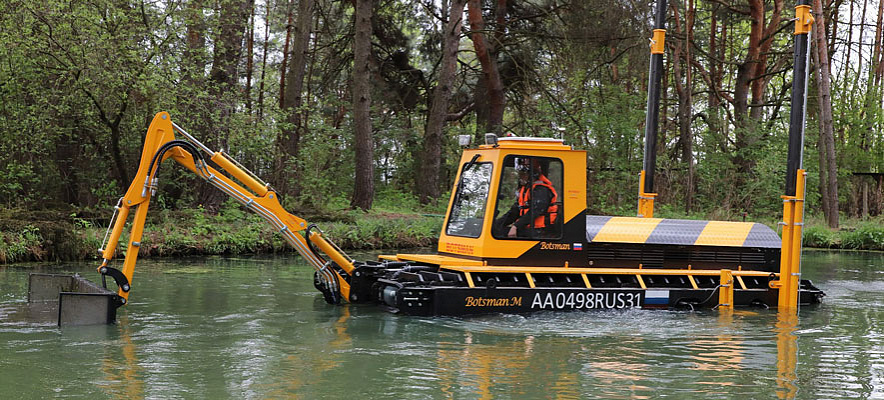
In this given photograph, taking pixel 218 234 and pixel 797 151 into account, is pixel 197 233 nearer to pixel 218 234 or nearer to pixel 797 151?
pixel 218 234

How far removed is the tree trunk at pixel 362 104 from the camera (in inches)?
938

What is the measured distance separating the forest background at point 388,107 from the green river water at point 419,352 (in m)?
7.06

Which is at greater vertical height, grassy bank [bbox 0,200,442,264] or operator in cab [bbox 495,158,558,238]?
operator in cab [bbox 495,158,558,238]

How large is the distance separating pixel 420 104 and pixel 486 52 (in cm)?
439

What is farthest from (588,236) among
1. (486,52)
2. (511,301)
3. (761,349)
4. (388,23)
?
(388,23)

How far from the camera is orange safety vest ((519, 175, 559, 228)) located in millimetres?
11312

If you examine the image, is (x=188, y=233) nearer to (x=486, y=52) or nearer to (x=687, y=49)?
(x=486, y=52)

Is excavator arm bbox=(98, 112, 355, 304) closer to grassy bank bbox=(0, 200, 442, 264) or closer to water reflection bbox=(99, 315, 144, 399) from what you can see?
water reflection bbox=(99, 315, 144, 399)

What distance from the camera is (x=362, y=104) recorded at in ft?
80.0

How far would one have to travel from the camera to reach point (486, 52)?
27875 mm

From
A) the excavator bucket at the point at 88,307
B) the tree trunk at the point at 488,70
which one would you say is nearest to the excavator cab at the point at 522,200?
the excavator bucket at the point at 88,307

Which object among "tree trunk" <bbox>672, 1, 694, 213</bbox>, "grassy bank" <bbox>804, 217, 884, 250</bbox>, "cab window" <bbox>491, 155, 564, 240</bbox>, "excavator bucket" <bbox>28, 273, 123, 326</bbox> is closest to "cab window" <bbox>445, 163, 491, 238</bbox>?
"cab window" <bbox>491, 155, 564, 240</bbox>

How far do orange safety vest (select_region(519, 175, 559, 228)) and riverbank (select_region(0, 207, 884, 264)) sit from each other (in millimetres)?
9030

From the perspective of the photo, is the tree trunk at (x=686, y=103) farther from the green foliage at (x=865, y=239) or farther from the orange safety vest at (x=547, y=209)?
the orange safety vest at (x=547, y=209)
